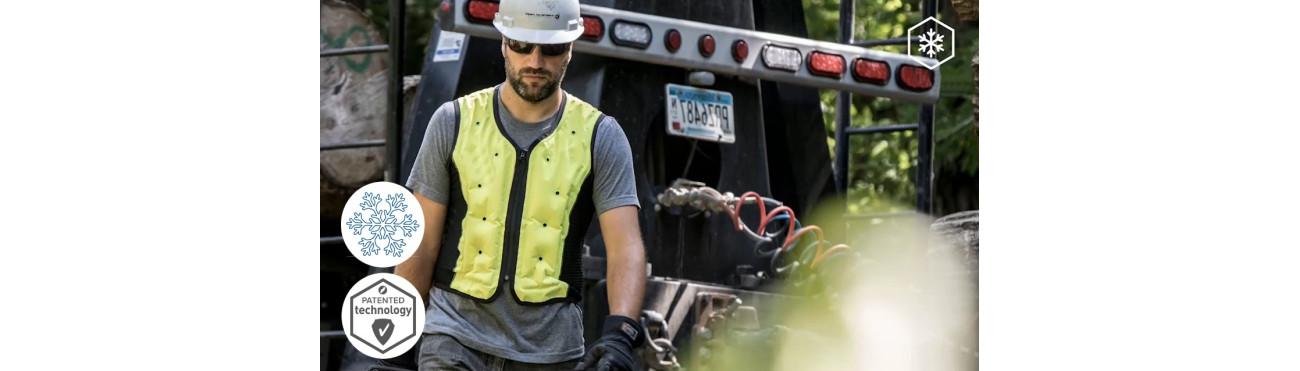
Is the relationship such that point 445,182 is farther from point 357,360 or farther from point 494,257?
point 357,360

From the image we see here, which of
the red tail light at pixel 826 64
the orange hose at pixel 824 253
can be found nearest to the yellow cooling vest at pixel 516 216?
the orange hose at pixel 824 253

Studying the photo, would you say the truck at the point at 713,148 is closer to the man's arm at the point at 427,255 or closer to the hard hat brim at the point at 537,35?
the hard hat brim at the point at 537,35

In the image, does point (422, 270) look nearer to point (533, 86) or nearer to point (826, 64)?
point (533, 86)

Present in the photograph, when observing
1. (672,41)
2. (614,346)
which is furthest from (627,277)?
(672,41)

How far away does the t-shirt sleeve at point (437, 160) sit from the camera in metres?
6.55

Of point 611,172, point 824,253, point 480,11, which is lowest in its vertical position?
point 824,253

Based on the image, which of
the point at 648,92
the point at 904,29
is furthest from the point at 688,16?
the point at 904,29

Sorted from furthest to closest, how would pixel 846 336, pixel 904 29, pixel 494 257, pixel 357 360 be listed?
pixel 904 29, pixel 846 336, pixel 357 360, pixel 494 257

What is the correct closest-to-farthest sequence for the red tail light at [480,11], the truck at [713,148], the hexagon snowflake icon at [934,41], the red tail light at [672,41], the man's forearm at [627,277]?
the man's forearm at [627,277] < the hexagon snowflake icon at [934,41] < the red tail light at [480,11] < the truck at [713,148] < the red tail light at [672,41]

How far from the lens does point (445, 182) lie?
21.5 ft

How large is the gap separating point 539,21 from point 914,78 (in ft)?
5.41

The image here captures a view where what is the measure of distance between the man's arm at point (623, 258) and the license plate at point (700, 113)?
104cm

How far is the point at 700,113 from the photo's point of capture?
7613 millimetres

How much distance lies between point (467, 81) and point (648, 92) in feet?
2.16
